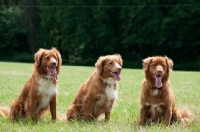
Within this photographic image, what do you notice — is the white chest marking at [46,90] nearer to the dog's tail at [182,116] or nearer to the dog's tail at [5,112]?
the dog's tail at [5,112]

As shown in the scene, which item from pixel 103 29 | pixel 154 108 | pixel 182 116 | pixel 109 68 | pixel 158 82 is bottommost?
pixel 182 116

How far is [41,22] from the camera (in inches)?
2127

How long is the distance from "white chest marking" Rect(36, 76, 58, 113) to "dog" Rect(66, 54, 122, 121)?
0.67 meters

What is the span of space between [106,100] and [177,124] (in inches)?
64.3

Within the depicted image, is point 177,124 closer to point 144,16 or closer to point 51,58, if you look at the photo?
point 51,58

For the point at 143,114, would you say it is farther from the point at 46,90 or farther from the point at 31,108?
the point at 31,108

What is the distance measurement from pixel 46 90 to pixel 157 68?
8.02ft

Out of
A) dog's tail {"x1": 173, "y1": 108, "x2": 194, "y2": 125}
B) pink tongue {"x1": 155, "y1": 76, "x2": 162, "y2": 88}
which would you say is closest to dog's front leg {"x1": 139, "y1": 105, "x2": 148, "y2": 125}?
pink tongue {"x1": 155, "y1": 76, "x2": 162, "y2": 88}

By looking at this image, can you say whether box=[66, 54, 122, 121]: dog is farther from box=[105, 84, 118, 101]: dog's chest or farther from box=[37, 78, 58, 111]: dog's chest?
box=[37, 78, 58, 111]: dog's chest

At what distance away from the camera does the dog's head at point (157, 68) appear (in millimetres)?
7430

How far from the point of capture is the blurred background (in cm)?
4334

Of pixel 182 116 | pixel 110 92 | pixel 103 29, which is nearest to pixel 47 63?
pixel 110 92

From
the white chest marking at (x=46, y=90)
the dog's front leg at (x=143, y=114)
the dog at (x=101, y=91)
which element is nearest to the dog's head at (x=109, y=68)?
the dog at (x=101, y=91)

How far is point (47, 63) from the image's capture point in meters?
7.89
